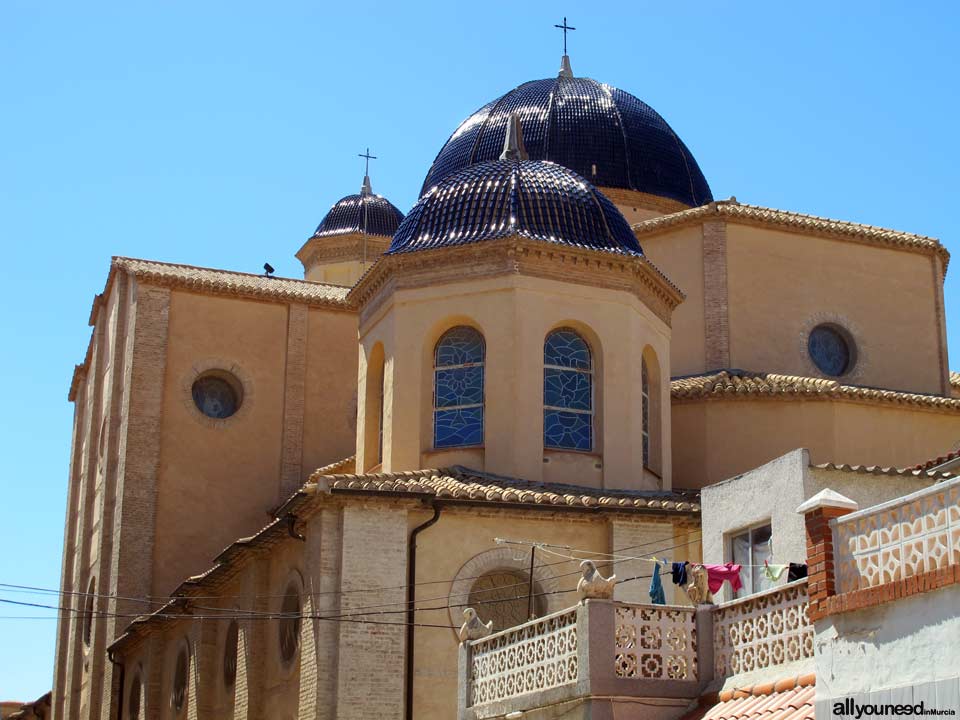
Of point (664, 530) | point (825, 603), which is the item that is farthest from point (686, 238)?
point (825, 603)

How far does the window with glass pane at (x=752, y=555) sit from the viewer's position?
1614 centimetres

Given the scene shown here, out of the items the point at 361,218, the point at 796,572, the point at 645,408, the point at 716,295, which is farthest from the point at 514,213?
the point at 361,218

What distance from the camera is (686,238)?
26109mm

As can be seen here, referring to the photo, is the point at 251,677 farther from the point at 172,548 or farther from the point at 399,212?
the point at 399,212

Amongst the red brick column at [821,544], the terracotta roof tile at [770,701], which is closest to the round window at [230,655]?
the terracotta roof tile at [770,701]

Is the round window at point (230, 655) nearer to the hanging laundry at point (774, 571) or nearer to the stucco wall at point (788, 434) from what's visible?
the stucco wall at point (788, 434)

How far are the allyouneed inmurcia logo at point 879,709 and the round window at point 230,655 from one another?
1434 centimetres

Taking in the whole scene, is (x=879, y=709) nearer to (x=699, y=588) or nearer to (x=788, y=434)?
(x=699, y=588)

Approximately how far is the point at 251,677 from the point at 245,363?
9.27 meters

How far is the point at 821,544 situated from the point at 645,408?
12.7m

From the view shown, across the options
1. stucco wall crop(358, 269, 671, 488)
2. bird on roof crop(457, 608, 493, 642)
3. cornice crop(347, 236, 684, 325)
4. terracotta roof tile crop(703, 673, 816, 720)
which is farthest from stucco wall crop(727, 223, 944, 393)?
terracotta roof tile crop(703, 673, 816, 720)

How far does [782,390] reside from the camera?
23.6 meters

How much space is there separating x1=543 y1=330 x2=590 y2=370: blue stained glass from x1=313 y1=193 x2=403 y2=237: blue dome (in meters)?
17.4

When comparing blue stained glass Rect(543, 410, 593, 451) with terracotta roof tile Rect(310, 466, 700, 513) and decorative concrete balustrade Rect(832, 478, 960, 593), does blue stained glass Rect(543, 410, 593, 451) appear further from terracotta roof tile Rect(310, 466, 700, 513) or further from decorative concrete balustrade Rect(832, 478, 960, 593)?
decorative concrete balustrade Rect(832, 478, 960, 593)
